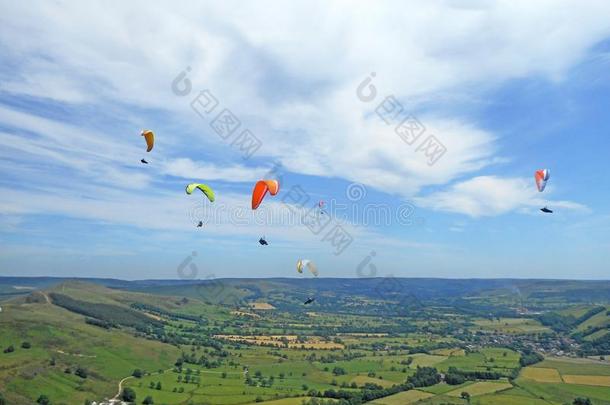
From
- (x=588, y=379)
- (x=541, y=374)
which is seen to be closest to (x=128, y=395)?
(x=541, y=374)

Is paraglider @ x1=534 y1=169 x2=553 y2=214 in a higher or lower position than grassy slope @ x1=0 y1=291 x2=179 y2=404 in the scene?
higher

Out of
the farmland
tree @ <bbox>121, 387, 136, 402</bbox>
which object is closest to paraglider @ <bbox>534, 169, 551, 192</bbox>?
the farmland

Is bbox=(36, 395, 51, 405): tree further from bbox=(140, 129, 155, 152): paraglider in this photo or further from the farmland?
bbox=(140, 129, 155, 152): paraglider

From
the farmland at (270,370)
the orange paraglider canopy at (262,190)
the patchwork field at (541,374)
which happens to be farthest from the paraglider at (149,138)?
the patchwork field at (541,374)

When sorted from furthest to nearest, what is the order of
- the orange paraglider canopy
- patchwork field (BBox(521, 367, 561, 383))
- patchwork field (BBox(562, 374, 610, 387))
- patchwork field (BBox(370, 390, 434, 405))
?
patchwork field (BBox(521, 367, 561, 383)) → patchwork field (BBox(562, 374, 610, 387)) → patchwork field (BBox(370, 390, 434, 405)) → the orange paraglider canopy

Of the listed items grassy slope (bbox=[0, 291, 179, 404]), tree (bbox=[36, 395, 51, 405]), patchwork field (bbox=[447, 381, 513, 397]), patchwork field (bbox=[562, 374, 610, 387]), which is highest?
grassy slope (bbox=[0, 291, 179, 404])
